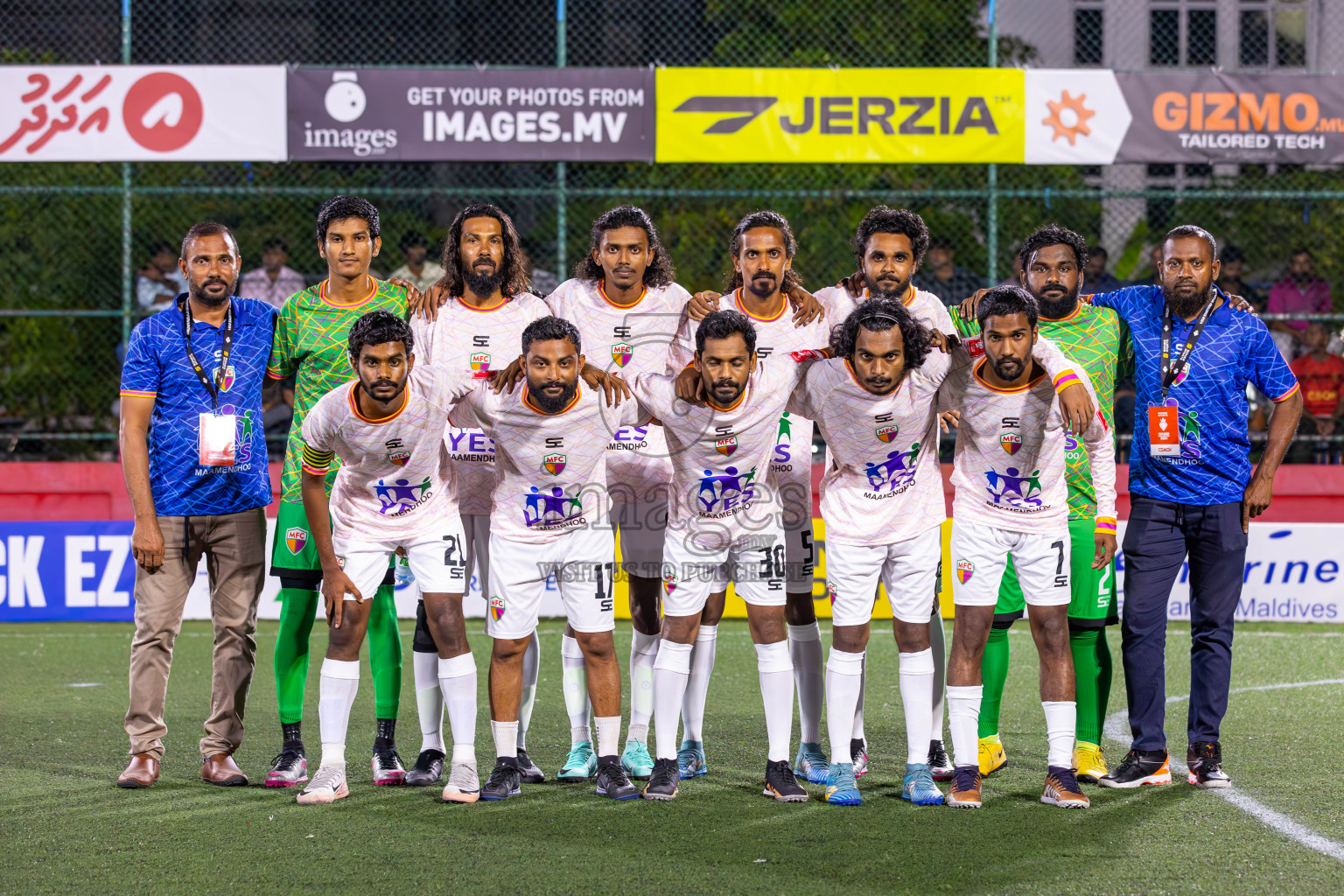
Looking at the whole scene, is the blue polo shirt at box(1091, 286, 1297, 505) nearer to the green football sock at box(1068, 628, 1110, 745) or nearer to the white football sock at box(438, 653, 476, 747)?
the green football sock at box(1068, 628, 1110, 745)

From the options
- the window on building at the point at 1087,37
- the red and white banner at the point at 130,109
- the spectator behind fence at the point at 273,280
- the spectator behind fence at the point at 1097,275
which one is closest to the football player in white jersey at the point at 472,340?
the red and white banner at the point at 130,109

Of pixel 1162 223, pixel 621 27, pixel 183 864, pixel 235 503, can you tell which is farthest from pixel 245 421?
pixel 621 27

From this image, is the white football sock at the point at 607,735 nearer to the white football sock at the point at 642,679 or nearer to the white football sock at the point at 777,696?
the white football sock at the point at 642,679

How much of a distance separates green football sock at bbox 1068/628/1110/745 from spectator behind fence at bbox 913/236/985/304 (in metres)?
6.39

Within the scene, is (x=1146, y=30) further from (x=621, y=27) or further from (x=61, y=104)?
(x=61, y=104)

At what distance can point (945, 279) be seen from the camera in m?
12.3

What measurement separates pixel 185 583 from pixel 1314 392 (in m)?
9.52

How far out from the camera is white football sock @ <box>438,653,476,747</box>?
5.71 meters

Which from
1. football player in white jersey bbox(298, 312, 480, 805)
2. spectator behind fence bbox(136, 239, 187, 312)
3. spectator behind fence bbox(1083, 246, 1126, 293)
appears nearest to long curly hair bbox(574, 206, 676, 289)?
football player in white jersey bbox(298, 312, 480, 805)

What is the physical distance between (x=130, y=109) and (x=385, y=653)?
22.7 feet

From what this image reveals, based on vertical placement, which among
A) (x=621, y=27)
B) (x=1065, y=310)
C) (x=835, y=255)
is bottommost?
(x=1065, y=310)

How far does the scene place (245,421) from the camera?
20.0 feet

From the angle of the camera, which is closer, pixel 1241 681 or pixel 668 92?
pixel 1241 681

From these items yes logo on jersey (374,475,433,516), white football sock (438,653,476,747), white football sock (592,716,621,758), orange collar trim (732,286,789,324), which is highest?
orange collar trim (732,286,789,324)
